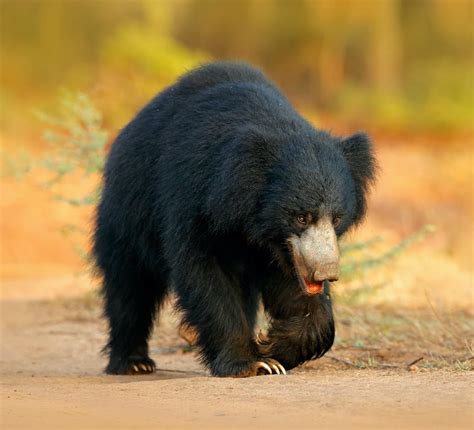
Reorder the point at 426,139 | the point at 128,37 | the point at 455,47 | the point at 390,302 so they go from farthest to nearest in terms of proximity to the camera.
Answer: the point at 455,47 → the point at 426,139 → the point at 128,37 → the point at 390,302

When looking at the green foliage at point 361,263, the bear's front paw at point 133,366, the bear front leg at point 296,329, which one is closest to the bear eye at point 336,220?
the bear front leg at point 296,329

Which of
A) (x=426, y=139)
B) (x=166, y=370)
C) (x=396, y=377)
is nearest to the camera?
(x=396, y=377)

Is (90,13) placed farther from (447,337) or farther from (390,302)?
(447,337)

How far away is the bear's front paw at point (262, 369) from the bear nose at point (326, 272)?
653mm

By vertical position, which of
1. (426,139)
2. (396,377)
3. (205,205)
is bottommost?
(396,377)

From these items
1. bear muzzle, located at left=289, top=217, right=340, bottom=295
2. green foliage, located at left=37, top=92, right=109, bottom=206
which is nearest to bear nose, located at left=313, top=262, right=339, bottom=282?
bear muzzle, located at left=289, top=217, right=340, bottom=295

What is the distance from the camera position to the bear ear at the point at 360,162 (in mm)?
5851

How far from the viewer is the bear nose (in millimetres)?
→ 5305

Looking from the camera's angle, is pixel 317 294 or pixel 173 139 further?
pixel 173 139

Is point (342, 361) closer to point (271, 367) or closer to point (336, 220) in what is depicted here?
point (271, 367)

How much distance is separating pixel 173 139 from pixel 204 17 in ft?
83.2

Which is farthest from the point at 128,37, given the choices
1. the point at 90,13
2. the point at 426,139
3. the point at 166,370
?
the point at 166,370

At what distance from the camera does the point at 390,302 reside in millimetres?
9062

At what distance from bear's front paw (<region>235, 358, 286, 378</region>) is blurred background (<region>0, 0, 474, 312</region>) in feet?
8.25
